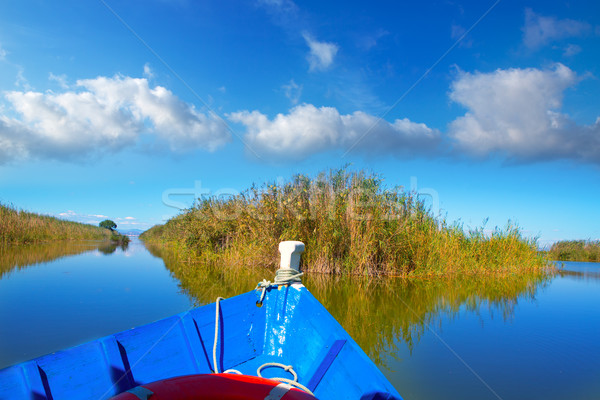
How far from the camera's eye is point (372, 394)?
5.80ft

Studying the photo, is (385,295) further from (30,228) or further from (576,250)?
(30,228)

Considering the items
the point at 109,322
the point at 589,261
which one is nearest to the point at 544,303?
the point at 109,322

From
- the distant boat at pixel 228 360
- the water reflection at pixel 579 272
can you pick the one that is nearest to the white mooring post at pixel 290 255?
the distant boat at pixel 228 360

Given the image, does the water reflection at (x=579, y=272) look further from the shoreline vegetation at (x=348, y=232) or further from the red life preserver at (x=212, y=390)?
the red life preserver at (x=212, y=390)

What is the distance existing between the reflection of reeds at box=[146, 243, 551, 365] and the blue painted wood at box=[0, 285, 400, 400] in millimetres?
1653

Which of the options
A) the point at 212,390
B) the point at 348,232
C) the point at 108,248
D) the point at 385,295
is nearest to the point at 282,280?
the point at 212,390

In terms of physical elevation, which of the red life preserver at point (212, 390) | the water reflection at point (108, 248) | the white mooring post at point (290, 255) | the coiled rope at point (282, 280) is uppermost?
the white mooring post at point (290, 255)

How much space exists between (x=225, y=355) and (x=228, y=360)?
0.05 m

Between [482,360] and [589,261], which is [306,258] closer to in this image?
[482,360]

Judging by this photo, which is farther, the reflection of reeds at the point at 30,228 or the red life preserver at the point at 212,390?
the reflection of reeds at the point at 30,228

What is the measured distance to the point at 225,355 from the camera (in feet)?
8.01

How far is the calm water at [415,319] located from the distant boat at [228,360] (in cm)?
130

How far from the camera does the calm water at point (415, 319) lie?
3.41 metres

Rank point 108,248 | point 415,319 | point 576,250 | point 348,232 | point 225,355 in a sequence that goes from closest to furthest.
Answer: point 225,355
point 415,319
point 348,232
point 576,250
point 108,248
